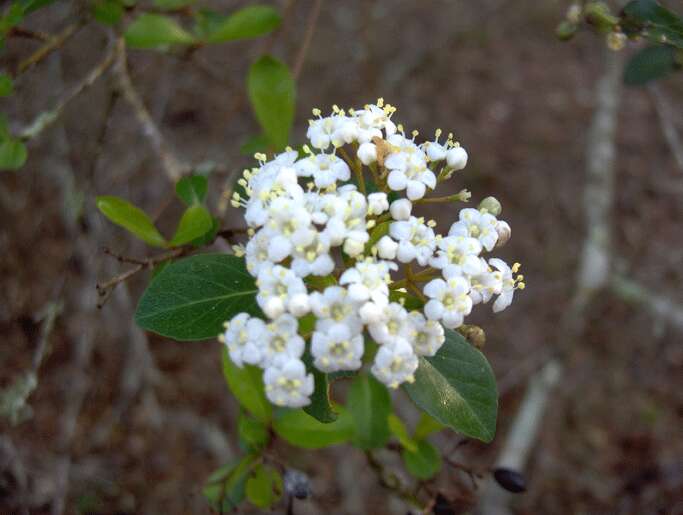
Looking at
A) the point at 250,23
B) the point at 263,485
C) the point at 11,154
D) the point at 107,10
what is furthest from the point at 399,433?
the point at 107,10

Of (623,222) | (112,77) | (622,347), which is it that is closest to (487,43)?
(623,222)

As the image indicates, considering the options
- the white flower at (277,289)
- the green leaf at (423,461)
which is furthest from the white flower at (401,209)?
the green leaf at (423,461)

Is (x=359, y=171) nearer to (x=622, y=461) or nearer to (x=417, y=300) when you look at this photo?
(x=417, y=300)

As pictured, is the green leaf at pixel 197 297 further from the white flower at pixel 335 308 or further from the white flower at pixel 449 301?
the white flower at pixel 449 301

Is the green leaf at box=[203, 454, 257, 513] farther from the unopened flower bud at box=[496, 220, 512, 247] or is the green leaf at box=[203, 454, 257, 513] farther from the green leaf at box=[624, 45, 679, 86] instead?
the green leaf at box=[624, 45, 679, 86]

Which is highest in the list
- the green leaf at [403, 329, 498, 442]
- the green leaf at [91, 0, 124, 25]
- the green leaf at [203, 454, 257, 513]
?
the green leaf at [91, 0, 124, 25]

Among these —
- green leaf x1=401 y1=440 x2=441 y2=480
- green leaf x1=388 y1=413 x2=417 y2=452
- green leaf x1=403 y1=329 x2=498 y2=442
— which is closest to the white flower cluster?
green leaf x1=403 y1=329 x2=498 y2=442
